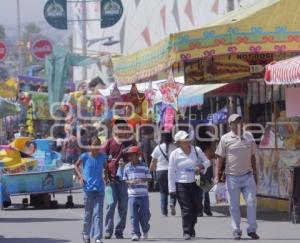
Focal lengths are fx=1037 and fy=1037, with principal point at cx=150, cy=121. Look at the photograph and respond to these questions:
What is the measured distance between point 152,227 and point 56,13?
24.4m

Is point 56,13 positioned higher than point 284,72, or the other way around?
point 56,13

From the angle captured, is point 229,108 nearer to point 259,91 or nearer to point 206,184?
point 259,91

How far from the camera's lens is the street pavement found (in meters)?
15.8

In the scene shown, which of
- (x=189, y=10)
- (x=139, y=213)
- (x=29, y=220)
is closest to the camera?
(x=139, y=213)

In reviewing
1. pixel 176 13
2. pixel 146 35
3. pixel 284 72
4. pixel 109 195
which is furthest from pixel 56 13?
pixel 109 195

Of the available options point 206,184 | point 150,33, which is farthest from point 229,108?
point 150,33

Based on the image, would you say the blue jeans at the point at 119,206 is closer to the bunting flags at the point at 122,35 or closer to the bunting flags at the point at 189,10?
the bunting flags at the point at 189,10

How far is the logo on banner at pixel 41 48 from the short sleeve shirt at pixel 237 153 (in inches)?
1515

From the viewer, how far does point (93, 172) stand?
1484 cm

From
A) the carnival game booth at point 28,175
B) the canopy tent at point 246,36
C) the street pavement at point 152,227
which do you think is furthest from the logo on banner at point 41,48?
the canopy tent at point 246,36

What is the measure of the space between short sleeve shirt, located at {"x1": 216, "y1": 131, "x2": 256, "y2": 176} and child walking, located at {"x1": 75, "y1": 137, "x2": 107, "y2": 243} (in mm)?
1900

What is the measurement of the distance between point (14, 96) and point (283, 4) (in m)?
28.1

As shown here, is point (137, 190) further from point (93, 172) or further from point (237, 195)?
point (237, 195)

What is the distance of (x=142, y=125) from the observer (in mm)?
29750
